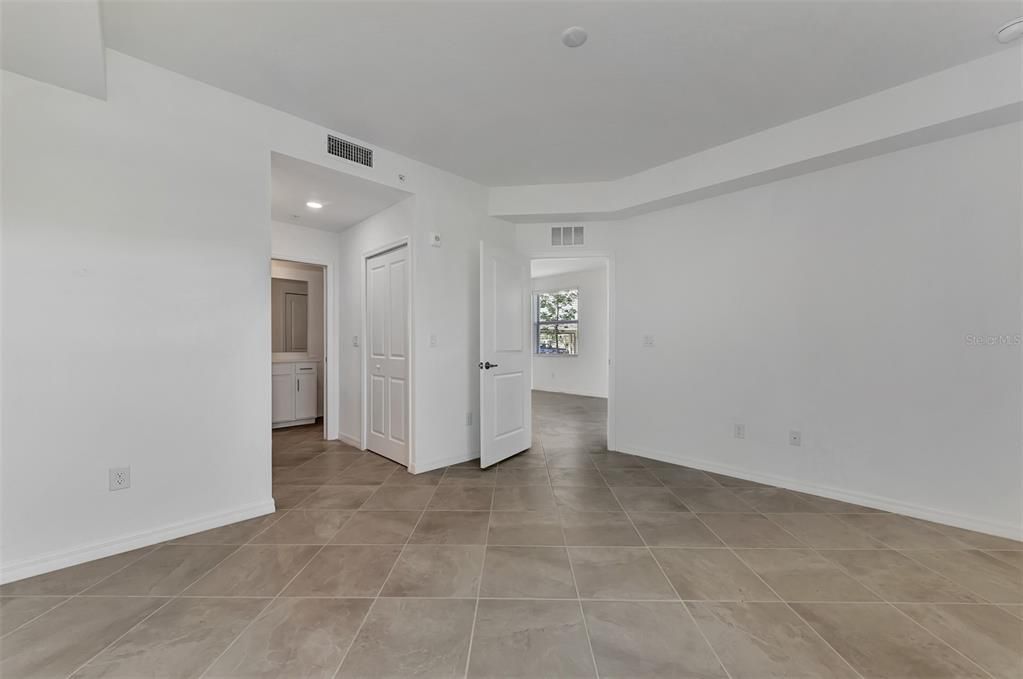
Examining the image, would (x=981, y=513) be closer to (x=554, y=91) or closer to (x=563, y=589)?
(x=563, y=589)

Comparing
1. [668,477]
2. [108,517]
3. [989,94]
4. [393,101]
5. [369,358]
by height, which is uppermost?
[393,101]

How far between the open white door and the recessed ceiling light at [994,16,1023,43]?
3.26m

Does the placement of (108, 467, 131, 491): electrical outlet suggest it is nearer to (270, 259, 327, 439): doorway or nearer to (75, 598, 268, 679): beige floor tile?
(75, 598, 268, 679): beige floor tile

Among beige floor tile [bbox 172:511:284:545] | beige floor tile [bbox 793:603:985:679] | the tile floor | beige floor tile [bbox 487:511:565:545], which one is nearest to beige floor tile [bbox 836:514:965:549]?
the tile floor

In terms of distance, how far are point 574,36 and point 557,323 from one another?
7.11m

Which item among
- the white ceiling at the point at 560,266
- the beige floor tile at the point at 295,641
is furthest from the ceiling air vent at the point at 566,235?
the beige floor tile at the point at 295,641

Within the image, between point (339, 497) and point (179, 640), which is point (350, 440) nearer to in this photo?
point (339, 497)

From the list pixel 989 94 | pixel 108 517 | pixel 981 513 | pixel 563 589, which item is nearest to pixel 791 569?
pixel 563 589

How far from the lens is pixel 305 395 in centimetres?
531

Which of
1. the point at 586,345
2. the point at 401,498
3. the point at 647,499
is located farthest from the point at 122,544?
the point at 586,345

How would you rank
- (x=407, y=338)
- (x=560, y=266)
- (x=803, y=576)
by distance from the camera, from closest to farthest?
(x=803, y=576)
(x=407, y=338)
(x=560, y=266)

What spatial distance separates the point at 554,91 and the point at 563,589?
2.78 metres

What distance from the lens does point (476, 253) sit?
3.86m

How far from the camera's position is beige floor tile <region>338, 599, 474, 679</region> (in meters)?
1.34
